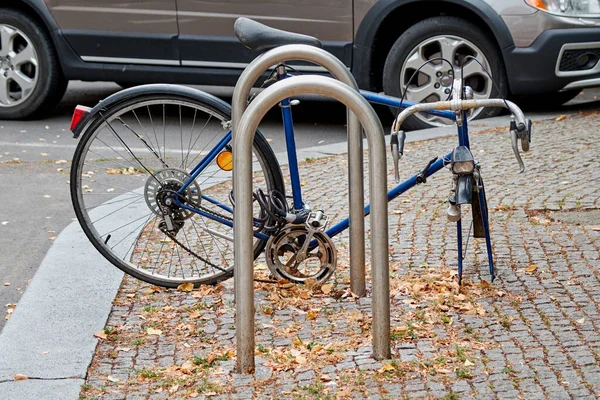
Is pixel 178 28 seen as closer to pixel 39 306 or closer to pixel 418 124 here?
pixel 418 124

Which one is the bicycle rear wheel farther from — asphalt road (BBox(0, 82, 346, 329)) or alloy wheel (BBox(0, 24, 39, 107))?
alloy wheel (BBox(0, 24, 39, 107))

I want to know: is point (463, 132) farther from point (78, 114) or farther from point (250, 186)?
point (78, 114)

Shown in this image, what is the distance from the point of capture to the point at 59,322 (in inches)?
175

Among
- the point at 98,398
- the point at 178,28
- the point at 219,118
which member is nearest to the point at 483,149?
the point at 178,28

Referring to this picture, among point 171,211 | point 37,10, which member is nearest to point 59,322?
point 171,211

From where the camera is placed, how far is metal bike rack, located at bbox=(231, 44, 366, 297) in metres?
4.30

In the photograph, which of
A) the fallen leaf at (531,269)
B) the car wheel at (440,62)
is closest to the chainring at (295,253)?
the fallen leaf at (531,269)

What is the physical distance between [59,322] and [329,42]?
185 inches

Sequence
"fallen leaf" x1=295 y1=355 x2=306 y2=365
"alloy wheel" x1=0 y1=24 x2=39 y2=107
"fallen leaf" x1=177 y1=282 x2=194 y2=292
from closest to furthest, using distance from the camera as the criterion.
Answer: "fallen leaf" x1=295 y1=355 x2=306 y2=365
"fallen leaf" x1=177 y1=282 x2=194 y2=292
"alloy wheel" x1=0 y1=24 x2=39 y2=107

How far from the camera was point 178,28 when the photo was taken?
28.8 feet

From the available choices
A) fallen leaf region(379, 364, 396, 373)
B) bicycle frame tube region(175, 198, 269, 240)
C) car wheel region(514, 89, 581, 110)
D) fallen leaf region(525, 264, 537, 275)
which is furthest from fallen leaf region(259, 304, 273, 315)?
car wheel region(514, 89, 581, 110)

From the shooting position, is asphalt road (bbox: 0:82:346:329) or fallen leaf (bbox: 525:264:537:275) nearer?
fallen leaf (bbox: 525:264:537:275)

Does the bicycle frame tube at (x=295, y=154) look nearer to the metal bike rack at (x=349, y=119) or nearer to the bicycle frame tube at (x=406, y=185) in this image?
the bicycle frame tube at (x=406, y=185)

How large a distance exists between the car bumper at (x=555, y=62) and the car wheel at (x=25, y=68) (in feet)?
12.3
